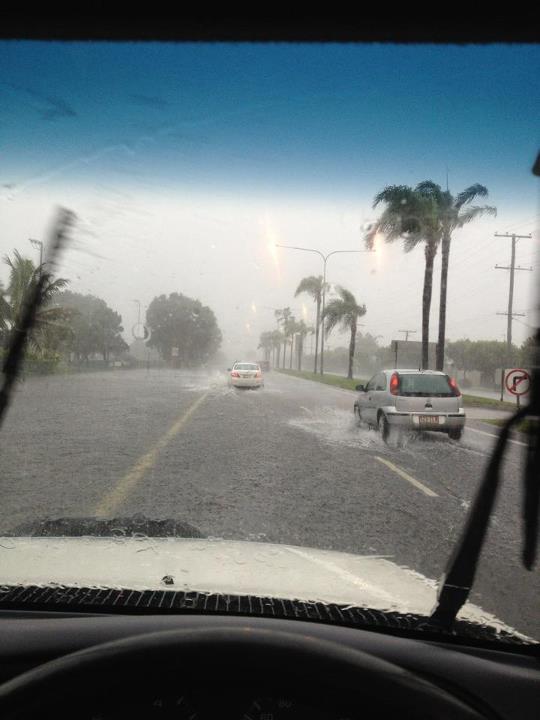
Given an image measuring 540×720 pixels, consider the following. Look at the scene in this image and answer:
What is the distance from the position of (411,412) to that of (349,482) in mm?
4079

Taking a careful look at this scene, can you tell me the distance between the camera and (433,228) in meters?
10.8

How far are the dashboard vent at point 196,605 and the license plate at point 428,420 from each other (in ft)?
30.1

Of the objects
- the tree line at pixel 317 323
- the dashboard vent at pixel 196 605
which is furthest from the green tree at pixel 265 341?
the dashboard vent at pixel 196 605

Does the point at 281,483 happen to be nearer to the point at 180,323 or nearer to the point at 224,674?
the point at 224,674

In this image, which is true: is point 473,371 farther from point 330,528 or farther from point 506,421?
point 506,421

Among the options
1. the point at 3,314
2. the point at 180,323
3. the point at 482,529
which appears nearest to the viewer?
the point at 482,529

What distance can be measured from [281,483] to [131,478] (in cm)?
181

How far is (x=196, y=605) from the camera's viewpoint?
2.27 meters

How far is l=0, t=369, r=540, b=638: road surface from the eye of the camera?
464cm

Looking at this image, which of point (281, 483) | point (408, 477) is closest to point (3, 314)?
point (281, 483)

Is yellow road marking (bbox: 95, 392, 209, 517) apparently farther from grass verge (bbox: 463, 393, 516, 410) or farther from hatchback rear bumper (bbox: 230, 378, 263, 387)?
hatchback rear bumper (bbox: 230, 378, 263, 387)

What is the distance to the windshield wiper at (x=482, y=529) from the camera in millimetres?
1956

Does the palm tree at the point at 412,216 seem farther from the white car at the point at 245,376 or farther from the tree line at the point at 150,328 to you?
the white car at the point at 245,376

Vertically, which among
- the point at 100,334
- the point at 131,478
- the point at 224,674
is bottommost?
the point at 131,478
